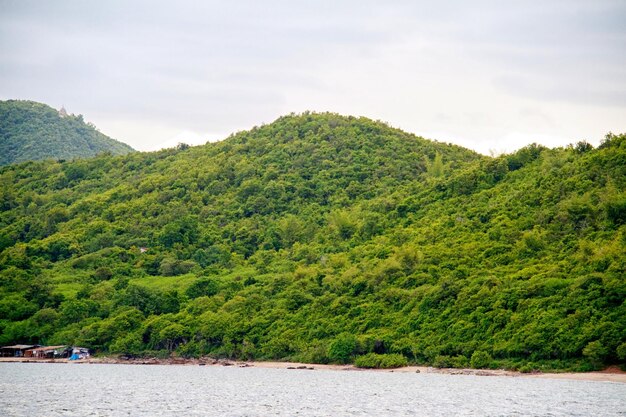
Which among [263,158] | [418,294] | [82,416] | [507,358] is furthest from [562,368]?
[263,158]

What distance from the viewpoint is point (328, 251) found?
384ft

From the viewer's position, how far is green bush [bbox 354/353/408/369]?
8075cm

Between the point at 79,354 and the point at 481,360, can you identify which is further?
the point at 79,354

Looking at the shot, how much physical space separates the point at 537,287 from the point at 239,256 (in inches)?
2218

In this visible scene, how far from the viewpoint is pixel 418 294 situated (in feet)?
288

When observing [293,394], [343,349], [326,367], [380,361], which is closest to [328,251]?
[343,349]

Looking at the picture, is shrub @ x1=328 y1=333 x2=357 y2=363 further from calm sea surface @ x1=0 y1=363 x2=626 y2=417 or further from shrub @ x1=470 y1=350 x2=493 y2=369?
shrub @ x1=470 y1=350 x2=493 y2=369

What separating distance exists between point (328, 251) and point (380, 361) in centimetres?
3645

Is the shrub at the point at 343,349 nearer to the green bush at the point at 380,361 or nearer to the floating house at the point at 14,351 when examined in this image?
the green bush at the point at 380,361

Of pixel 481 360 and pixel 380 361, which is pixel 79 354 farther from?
pixel 481 360

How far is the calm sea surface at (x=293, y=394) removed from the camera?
47.1 metres

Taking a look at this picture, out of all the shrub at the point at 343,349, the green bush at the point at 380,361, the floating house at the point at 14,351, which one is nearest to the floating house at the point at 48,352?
the floating house at the point at 14,351

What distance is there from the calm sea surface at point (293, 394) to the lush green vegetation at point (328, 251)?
Result: 6.30m

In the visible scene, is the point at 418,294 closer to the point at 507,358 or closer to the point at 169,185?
the point at 507,358
